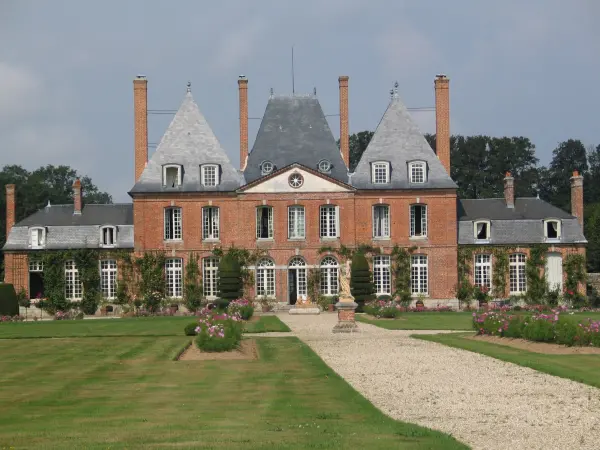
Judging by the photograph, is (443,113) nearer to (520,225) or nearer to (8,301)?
(520,225)

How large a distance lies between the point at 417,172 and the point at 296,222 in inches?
A: 228

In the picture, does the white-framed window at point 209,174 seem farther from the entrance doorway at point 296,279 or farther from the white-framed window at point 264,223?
the entrance doorway at point 296,279

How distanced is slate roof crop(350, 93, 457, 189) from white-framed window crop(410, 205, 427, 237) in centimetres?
100

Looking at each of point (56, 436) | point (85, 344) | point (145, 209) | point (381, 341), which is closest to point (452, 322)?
point (381, 341)

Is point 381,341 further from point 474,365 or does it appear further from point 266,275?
point 266,275

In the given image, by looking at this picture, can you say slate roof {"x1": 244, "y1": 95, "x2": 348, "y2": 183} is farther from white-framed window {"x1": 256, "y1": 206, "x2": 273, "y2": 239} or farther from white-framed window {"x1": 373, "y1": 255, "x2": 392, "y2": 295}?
white-framed window {"x1": 373, "y1": 255, "x2": 392, "y2": 295}

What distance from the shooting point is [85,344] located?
23.5 meters

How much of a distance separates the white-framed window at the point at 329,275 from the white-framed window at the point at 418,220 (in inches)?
145

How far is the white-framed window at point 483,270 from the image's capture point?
44656 mm

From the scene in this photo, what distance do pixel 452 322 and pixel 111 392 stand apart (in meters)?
19.3

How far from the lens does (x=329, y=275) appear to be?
44438 mm

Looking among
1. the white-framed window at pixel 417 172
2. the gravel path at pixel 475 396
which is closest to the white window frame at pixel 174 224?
the white-framed window at pixel 417 172

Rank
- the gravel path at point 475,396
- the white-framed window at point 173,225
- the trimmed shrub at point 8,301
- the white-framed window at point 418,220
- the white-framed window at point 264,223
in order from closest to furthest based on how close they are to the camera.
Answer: the gravel path at point 475,396 → the trimmed shrub at point 8,301 → the white-framed window at point 173,225 → the white-framed window at point 264,223 → the white-framed window at point 418,220

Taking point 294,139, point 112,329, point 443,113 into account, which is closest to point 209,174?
point 294,139
